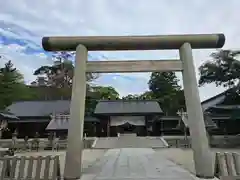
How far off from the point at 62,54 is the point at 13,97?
1418 centimetres

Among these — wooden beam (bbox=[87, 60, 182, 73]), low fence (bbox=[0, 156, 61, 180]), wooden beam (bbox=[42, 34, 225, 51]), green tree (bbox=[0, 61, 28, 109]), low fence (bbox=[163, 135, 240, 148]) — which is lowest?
low fence (bbox=[0, 156, 61, 180])

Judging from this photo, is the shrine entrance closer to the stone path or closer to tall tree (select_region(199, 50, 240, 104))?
the stone path

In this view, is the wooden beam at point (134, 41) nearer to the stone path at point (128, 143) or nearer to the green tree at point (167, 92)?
the stone path at point (128, 143)

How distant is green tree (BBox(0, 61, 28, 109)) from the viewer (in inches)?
1446

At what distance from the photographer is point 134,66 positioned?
6.18m

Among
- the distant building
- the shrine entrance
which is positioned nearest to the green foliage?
the distant building

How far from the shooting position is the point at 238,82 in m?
20.3

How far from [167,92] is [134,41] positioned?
40.6 metres

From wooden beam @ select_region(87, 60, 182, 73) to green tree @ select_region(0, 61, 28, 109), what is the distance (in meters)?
34.4

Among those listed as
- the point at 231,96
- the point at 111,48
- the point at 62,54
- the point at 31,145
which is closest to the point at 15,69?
the point at 62,54

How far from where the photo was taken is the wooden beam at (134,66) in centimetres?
615

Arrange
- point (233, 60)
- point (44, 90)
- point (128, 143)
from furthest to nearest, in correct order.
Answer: point (44, 90)
point (128, 143)
point (233, 60)

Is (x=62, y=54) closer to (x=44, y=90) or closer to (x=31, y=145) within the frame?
(x=44, y=90)

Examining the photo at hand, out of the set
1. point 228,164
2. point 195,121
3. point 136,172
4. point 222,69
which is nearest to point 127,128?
point 222,69
